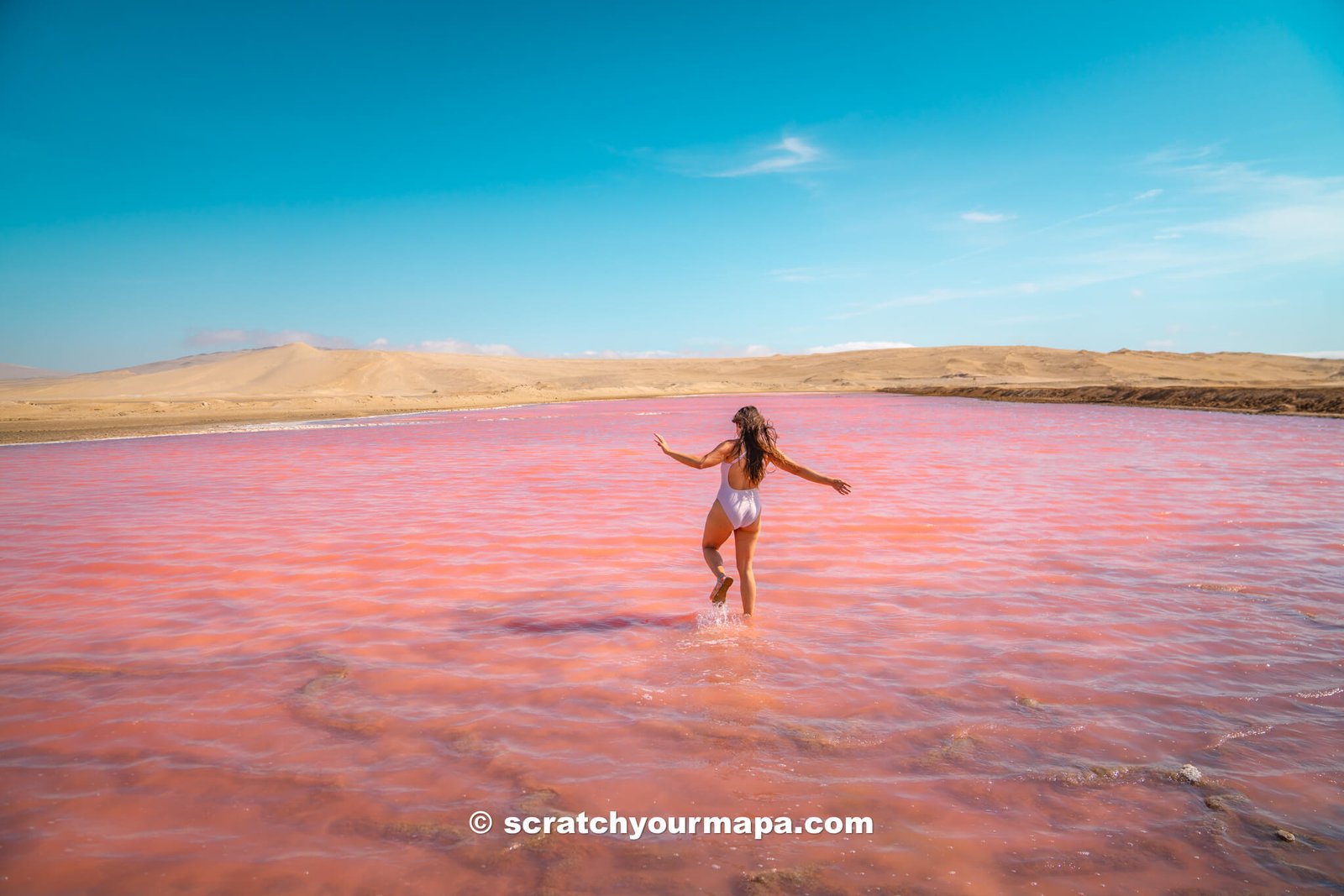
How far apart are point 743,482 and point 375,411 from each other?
123ft

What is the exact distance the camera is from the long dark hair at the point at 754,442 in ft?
18.9

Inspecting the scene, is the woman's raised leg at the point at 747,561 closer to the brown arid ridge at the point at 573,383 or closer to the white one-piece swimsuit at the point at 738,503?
the white one-piece swimsuit at the point at 738,503

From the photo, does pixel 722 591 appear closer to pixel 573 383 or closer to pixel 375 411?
pixel 375 411

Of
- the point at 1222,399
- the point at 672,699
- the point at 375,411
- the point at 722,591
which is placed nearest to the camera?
the point at 672,699

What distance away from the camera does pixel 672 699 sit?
4359mm

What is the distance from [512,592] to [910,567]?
3859 mm

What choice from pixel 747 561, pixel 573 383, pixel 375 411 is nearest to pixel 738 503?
pixel 747 561

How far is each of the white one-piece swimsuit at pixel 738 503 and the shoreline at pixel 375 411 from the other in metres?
25.3

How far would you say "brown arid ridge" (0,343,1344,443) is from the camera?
31.1m

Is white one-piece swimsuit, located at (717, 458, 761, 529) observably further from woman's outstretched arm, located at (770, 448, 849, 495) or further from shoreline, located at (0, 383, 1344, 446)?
shoreline, located at (0, 383, 1344, 446)

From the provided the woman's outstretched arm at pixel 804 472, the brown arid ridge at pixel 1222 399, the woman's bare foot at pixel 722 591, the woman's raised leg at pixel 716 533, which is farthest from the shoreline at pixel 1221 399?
the woman's bare foot at pixel 722 591

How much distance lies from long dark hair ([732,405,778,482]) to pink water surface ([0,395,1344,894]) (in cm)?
123

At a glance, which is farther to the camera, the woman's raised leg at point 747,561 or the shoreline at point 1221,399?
the shoreline at point 1221,399

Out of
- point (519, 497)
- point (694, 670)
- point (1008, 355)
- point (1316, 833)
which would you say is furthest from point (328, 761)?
point (1008, 355)
